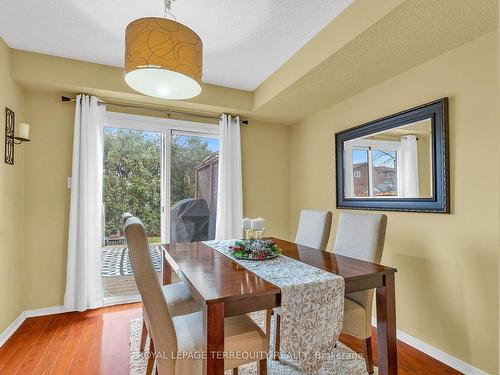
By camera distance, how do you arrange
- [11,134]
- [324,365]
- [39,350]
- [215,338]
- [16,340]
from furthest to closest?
1. [11,134]
2. [16,340]
3. [39,350]
4. [324,365]
5. [215,338]

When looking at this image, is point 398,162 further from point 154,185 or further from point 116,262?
point 116,262

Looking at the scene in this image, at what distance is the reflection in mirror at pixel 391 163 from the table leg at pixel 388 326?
99 cm

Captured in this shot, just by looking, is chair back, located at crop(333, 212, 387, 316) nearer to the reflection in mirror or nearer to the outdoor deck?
the reflection in mirror

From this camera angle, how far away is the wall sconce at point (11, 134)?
2.35 m

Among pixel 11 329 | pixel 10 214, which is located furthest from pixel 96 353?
pixel 10 214

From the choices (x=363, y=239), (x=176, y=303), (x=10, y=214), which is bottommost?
(x=176, y=303)

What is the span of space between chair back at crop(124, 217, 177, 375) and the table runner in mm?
520

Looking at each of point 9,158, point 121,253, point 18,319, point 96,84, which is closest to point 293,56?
point 96,84

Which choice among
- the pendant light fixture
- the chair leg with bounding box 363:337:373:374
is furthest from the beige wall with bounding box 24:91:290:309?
the chair leg with bounding box 363:337:373:374

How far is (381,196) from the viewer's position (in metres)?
2.60

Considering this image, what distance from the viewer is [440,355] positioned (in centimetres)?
206

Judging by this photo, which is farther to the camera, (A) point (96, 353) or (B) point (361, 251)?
(A) point (96, 353)

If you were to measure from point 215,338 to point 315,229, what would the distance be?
1513 mm

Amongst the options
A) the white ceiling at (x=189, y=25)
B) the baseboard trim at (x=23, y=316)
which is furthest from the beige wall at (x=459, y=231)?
the baseboard trim at (x=23, y=316)
